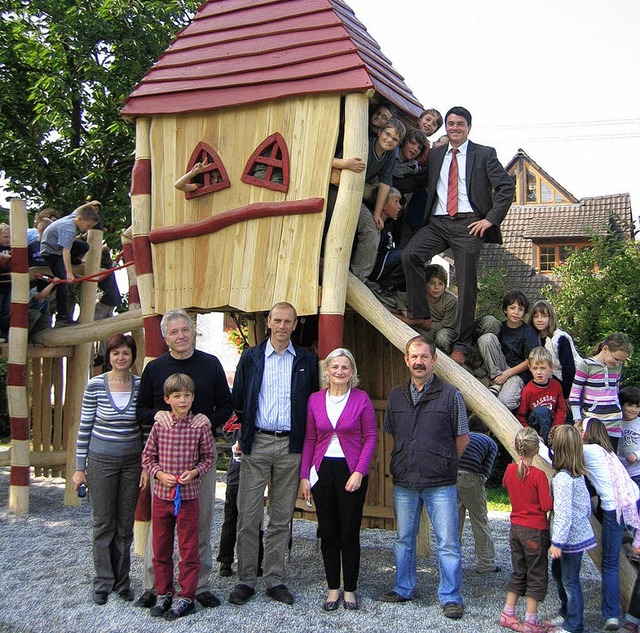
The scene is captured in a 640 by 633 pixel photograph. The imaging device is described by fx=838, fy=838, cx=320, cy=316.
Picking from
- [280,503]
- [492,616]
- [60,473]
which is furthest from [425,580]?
[60,473]

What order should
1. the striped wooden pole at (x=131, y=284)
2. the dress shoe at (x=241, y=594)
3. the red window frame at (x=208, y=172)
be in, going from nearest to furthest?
the dress shoe at (x=241, y=594)
the red window frame at (x=208, y=172)
the striped wooden pole at (x=131, y=284)

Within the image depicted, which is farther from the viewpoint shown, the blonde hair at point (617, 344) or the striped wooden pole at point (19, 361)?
the striped wooden pole at point (19, 361)

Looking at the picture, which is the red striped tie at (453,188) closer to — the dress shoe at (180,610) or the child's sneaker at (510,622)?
the child's sneaker at (510,622)

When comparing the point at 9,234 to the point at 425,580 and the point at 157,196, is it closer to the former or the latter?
the point at 157,196

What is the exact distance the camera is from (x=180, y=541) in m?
5.29

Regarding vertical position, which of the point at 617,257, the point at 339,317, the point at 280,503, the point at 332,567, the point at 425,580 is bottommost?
the point at 425,580

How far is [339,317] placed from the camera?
20.2ft

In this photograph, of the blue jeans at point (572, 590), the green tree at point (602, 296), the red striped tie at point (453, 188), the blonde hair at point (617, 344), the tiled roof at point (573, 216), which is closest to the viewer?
the blue jeans at point (572, 590)

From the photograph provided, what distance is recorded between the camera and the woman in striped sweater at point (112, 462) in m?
5.49

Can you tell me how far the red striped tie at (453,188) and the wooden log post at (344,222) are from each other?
2.68 feet

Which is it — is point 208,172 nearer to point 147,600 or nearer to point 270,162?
point 270,162

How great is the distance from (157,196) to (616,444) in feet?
13.7

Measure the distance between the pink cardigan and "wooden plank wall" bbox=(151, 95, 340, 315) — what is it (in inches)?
40.1

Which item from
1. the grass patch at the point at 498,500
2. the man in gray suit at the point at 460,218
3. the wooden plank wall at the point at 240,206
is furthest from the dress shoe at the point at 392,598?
the grass patch at the point at 498,500
